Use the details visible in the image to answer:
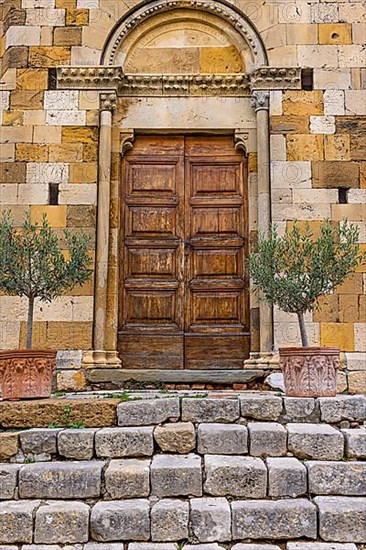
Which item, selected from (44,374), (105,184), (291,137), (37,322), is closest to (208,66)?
(291,137)

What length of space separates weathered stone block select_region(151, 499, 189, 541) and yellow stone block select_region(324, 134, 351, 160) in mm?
5026

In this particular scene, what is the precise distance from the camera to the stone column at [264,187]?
750 centimetres

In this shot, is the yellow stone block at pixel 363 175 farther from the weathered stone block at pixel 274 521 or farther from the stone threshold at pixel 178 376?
the weathered stone block at pixel 274 521

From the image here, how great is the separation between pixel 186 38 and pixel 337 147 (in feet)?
8.08

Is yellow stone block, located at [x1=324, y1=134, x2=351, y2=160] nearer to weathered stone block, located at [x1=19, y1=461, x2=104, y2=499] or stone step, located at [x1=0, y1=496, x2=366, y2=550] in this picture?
stone step, located at [x1=0, y1=496, x2=366, y2=550]

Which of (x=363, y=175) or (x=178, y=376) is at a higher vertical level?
(x=363, y=175)

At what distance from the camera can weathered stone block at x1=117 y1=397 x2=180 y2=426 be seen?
195 inches

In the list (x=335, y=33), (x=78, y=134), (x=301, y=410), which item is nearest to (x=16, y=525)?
(x=301, y=410)

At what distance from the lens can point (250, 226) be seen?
7926 mm

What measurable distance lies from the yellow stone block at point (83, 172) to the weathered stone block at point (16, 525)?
4.52 m

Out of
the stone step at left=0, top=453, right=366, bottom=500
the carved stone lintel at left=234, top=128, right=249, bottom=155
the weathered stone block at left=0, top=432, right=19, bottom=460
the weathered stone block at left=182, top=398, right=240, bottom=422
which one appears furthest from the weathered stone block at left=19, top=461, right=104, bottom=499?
the carved stone lintel at left=234, top=128, right=249, bottom=155

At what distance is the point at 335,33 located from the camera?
8.06 meters

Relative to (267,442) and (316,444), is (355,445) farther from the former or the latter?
(267,442)

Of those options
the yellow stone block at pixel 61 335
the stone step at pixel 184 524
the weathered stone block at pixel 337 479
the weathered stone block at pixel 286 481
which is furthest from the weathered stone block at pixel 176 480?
the yellow stone block at pixel 61 335
